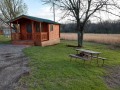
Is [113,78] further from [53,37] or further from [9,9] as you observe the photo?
[9,9]

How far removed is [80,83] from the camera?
209 inches

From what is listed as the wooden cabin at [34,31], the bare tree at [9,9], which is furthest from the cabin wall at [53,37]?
the bare tree at [9,9]

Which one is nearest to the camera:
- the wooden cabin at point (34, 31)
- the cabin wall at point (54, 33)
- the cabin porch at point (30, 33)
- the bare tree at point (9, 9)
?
the cabin porch at point (30, 33)

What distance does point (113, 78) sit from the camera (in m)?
6.20

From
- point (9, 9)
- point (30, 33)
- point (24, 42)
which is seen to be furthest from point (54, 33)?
point (9, 9)

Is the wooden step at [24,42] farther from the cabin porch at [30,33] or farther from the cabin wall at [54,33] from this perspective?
the cabin wall at [54,33]

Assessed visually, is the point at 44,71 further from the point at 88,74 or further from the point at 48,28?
the point at 48,28

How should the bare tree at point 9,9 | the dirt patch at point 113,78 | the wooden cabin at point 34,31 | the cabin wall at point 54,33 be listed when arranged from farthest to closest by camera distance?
1. the bare tree at point 9,9
2. the cabin wall at point 54,33
3. the wooden cabin at point 34,31
4. the dirt patch at point 113,78

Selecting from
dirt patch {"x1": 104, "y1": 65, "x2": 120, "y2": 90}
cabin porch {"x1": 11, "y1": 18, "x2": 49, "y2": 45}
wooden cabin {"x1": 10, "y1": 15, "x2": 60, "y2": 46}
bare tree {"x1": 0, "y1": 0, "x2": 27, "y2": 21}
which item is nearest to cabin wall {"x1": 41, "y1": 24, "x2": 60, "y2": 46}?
wooden cabin {"x1": 10, "y1": 15, "x2": 60, "y2": 46}

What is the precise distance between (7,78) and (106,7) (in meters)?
12.7

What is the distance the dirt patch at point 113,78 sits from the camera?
214 inches

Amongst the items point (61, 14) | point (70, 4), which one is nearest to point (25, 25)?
point (61, 14)

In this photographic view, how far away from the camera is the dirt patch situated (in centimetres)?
542

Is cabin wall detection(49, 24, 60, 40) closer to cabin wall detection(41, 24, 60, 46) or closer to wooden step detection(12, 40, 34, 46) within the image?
cabin wall detection(41, 24, 60, 46)
